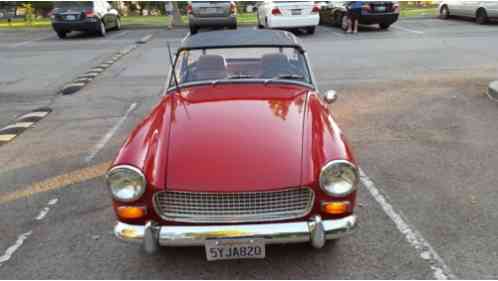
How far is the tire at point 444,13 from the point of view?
69.6ft

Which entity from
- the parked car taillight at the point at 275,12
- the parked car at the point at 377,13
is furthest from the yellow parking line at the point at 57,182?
the parked car at the point at 377,13

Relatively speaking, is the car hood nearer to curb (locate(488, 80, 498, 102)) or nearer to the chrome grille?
the chrome grille

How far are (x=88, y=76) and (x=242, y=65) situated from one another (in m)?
6.90

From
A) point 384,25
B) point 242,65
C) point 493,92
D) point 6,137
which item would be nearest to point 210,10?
point 384,25

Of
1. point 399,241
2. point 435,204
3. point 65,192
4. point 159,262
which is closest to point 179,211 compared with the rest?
point 159,262

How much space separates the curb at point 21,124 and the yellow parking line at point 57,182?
179cm

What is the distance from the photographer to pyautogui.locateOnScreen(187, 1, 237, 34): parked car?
1650 cm

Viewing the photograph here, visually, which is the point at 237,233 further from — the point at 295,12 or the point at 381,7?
the point at 381,7

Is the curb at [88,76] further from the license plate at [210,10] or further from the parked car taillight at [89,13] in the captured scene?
the parked car taillight at [89,13]

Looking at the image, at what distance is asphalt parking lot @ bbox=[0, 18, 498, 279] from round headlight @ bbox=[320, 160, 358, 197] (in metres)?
0.62

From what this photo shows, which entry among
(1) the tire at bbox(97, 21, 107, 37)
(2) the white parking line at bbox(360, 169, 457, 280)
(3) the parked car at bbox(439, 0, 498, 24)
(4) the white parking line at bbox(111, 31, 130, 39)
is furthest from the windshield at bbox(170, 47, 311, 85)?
(3) the parked car at bbox(439, 0, 498, 24)

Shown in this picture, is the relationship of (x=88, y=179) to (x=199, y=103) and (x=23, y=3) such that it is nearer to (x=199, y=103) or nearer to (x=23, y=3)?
(x=199, y=103)

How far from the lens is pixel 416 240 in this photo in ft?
11.5

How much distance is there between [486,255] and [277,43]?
105 inches
